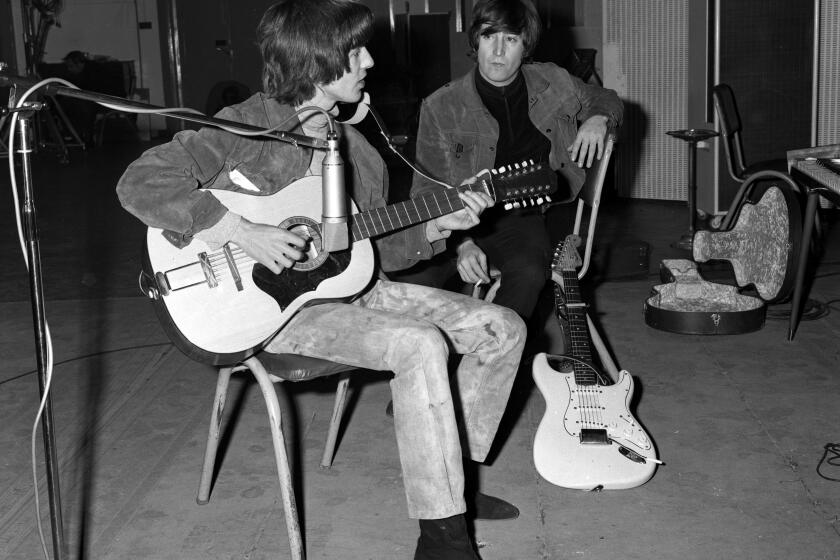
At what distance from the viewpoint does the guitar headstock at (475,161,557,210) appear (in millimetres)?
2277

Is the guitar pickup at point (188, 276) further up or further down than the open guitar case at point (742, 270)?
further up

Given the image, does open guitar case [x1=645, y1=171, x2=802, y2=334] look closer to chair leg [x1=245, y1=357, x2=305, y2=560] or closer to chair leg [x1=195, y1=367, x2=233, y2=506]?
chair leg [x1=195, y1=367, x2=233, y2=506]

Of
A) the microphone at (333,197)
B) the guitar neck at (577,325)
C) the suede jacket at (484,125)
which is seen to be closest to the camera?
the microphone at (333,197)

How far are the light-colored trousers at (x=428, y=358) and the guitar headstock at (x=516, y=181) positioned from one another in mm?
269

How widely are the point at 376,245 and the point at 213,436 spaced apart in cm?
60

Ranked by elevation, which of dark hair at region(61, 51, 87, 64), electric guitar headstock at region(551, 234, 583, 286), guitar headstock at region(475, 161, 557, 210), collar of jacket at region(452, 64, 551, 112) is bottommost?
electric guitar headstock at region(551, 234, 583, 286)

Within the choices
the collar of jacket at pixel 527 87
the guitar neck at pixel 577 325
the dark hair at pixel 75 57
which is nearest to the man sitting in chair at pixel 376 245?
the guitar neck at pixel 577 325

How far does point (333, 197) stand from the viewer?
172 cm

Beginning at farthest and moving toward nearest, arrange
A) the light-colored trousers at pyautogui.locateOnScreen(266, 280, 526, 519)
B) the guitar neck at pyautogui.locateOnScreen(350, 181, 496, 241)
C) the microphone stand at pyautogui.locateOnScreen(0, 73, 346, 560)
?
the guitar neck at pyautogui.locateOnScreen(350, 181, 496, 241)
the light-colored trousers at pyautogui.locateOnScreen(266, 280, 526, 519)
the microphone stand at pyautogui.locateOnScreen(0, 73, 346, 560)

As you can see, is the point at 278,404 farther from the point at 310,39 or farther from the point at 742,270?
the point at 742,270

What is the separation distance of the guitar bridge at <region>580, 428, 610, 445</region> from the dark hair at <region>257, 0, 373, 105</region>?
1106 mm

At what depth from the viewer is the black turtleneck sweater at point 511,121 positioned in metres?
3.13

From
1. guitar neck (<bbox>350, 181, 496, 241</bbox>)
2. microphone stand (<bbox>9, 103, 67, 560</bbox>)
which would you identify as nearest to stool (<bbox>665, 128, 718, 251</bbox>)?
guitar neck (<bbox>350, 181, 496, 241</bbox>)

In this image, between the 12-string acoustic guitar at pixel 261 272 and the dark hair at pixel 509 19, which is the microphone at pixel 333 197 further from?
the dark hair at pixel 509 19
